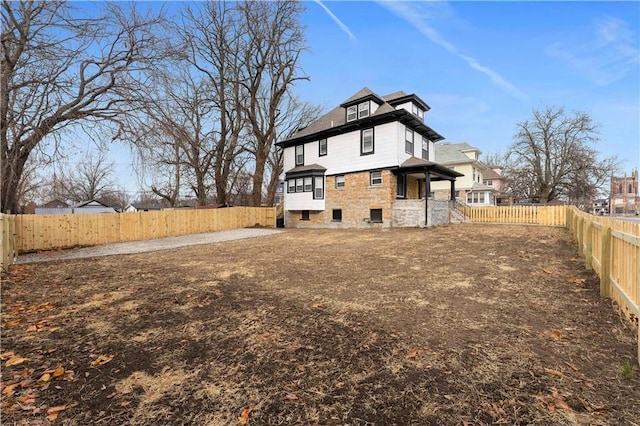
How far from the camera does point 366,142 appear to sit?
750 inches

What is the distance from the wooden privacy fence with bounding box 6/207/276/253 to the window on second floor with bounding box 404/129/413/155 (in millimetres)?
13749

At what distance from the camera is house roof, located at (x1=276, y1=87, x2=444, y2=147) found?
1764 centimetres

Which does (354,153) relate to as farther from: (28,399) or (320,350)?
(28,399)

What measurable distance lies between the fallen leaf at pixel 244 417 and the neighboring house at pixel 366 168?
15908 mm

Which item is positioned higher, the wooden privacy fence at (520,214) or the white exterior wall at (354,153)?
the white exterior wall at (354,153)

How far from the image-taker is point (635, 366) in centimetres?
279

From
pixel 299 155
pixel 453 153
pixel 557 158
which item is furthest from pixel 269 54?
pixel 557 158

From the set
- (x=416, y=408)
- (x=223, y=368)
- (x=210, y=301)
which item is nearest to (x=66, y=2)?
(x=210, y=301)

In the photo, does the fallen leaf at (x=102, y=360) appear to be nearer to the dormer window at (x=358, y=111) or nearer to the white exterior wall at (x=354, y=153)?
the white exterior wall at (x=354, y=153)

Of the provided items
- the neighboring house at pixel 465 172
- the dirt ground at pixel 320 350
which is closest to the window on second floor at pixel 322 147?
the neighboring house at pixel 465 172

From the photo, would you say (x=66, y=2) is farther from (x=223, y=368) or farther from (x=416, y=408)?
(x=416, y=408)

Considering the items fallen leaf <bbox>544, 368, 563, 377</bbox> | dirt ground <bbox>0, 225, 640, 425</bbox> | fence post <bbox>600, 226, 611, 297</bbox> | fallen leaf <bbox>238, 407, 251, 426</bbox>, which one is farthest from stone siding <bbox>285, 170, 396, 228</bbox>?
fallen leaf <bbox>238, 407, 251, 426</bbox>

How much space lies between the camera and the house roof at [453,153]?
98.0ft

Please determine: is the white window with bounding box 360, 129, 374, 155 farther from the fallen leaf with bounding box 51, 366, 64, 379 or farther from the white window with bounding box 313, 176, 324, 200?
the fallen leaf with bounding box 51, 366, 64, 379
